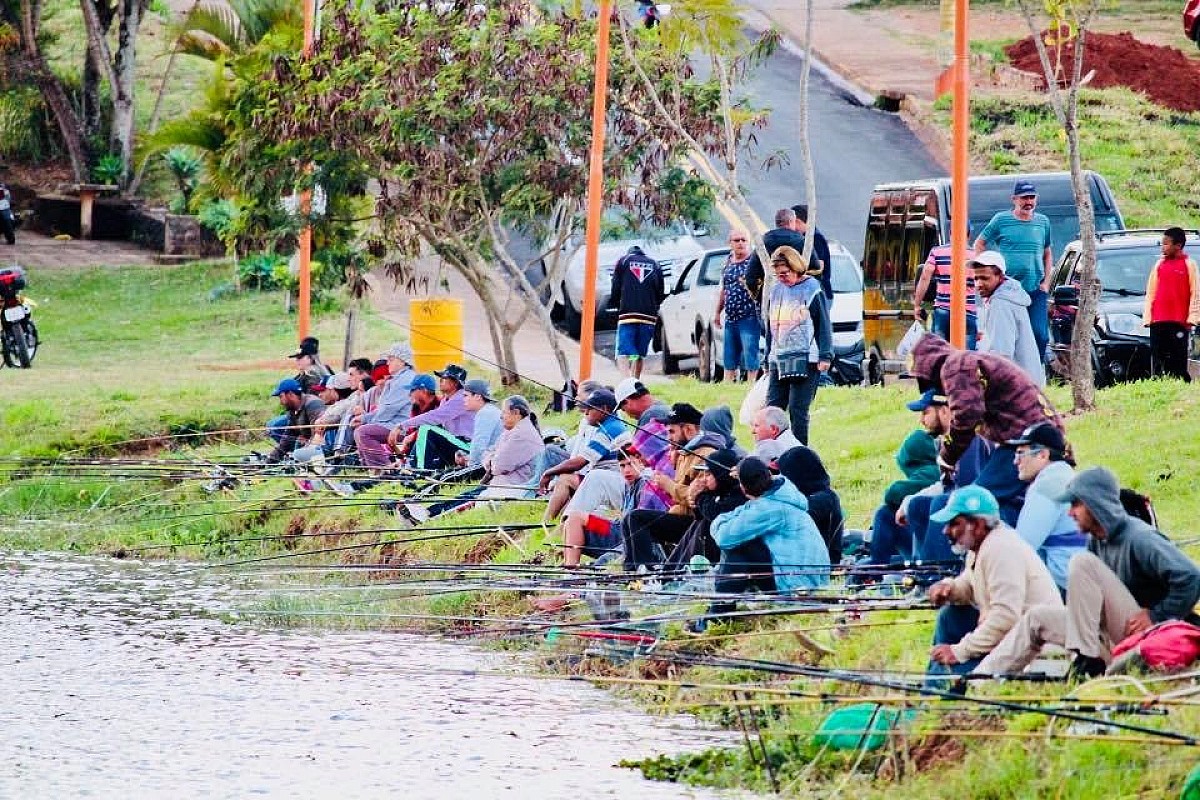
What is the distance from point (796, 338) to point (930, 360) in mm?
3408

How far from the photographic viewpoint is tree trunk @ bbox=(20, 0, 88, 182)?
120 feet

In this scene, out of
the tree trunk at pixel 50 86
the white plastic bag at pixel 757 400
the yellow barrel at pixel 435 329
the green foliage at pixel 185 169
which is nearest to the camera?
the white plastic bag at pixel 757 400

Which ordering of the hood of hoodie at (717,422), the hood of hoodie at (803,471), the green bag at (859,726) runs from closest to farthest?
the green bag at (859,726) < the hood of hoodie at (803,471) < the hood of hoodie at (717,422)

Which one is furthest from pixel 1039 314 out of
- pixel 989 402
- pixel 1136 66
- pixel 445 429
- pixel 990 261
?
pixel 1136 66

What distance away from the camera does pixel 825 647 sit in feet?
33.7

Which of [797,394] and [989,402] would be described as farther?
[797,394]

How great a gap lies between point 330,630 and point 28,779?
3.51m

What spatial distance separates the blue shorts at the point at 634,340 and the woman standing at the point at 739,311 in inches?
87.1

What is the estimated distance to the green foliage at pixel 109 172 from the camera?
37809 mm

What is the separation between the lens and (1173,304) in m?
15.7

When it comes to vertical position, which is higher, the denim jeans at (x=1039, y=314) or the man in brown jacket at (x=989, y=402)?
the denim jeans at (x=1039, y=314)

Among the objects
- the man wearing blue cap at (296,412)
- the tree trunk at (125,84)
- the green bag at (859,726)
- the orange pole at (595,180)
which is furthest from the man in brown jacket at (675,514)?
the tree trunk at (125,84)

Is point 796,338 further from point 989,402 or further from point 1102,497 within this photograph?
point 1102,497

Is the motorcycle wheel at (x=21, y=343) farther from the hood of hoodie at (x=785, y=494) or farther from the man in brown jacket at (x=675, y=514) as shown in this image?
the hood of hoodie at (x=785, y=494)
